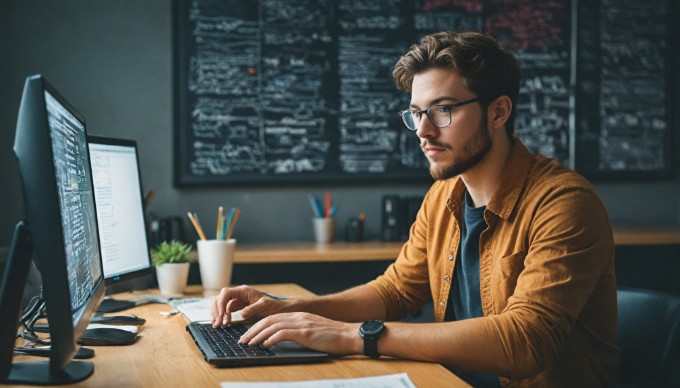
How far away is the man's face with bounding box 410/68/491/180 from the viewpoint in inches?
65.0

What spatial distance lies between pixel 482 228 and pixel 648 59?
7.88 ft

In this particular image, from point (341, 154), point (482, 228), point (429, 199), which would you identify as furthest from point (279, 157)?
point (482, 228)

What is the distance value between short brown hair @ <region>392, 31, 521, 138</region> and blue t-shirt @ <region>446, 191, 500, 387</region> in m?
0.23

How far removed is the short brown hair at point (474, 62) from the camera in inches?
65.2

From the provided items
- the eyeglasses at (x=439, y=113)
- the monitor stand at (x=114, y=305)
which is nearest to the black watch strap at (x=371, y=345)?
the eyeglasses at (x=439, y=113)

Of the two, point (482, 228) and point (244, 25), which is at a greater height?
point (244, 25)

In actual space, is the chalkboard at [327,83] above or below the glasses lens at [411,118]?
above

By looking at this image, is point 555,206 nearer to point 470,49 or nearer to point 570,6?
point 470,49

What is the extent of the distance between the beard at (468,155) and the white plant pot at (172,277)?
2.80 ft

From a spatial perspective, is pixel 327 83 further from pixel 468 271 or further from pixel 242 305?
pixel 242 305

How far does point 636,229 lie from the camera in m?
3.34

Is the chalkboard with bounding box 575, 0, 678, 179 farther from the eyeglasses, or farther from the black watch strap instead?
the black watch strap

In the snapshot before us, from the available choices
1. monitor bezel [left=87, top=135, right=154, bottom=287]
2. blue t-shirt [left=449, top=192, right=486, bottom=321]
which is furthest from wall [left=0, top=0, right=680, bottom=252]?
blue t-shirt [left=449, top=192, right=486, bottom=321]

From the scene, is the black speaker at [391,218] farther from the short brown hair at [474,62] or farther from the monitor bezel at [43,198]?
the monitor bezel at [43,198]
